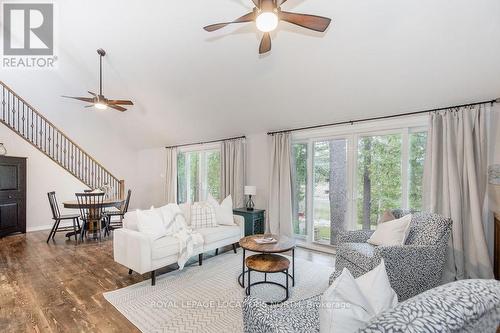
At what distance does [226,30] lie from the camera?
124 inches

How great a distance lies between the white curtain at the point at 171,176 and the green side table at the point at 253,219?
295 centimetres

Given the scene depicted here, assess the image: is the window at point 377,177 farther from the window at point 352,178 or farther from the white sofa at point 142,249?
the white sofa at point 142,249

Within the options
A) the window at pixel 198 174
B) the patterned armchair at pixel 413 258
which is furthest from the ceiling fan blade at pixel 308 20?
the window at pixel 198 174

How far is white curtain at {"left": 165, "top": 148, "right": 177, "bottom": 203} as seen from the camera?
23.6ft

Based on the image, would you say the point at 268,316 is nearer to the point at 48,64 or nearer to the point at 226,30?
the point at 226,30

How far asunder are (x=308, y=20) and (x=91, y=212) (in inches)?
200

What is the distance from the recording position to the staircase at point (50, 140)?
5.81m

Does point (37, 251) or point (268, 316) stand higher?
point (268, 316)

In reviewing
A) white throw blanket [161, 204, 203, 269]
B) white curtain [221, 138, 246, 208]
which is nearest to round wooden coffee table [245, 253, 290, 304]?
white throw blanket [161, 204, 203, 269]

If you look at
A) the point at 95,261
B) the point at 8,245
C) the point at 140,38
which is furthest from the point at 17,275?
the point at 140,38

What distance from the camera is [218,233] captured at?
3842 mm

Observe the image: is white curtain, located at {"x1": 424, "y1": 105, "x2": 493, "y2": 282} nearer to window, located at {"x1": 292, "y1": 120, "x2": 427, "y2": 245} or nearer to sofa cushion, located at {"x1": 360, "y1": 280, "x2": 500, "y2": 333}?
window, located at {"x1": 292, "y1": 120, "x2": 427, "y2": 245}

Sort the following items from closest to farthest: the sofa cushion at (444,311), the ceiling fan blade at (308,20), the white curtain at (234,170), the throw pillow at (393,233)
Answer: the sofa cushion at (444,311), the ceiling fan blade at (308,20), the throw pillow at (393,233), the white curtain at (234,170)

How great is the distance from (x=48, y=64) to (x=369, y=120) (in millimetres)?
7170
